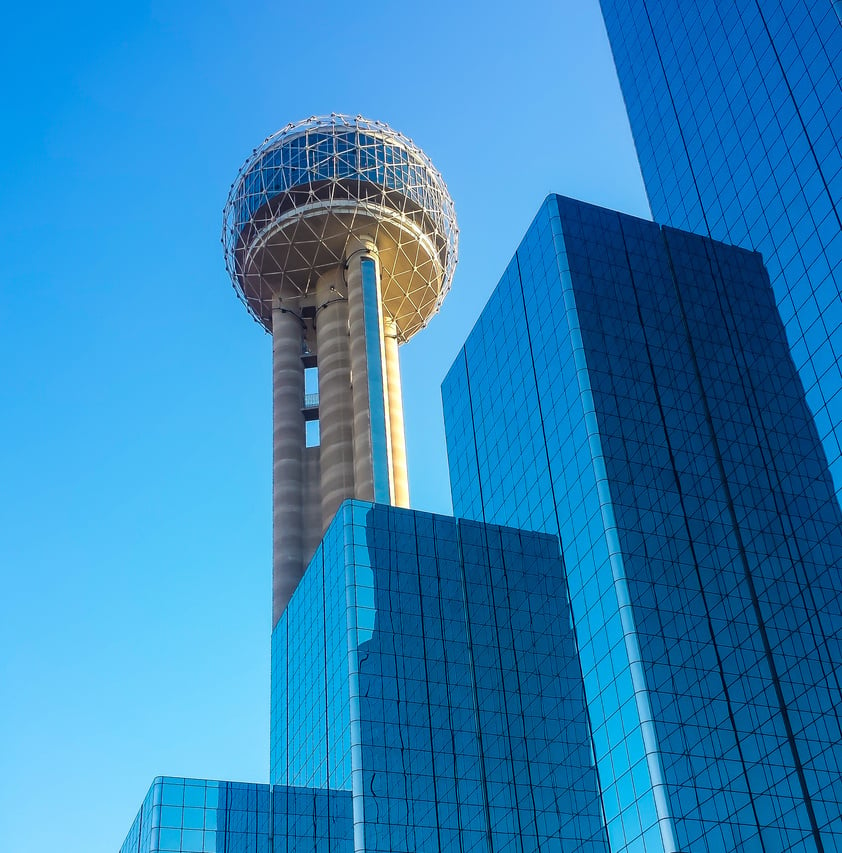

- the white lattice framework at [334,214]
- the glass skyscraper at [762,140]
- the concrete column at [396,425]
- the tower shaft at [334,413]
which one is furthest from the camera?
Answer: the white lattice framework at [334,214]

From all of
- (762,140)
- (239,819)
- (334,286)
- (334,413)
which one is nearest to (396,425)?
(334,413)

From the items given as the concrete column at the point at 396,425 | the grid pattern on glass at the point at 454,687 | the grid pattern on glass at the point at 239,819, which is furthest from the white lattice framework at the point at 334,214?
the grid pattern on glass at the point at 239,819

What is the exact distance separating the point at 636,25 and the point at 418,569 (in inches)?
2196

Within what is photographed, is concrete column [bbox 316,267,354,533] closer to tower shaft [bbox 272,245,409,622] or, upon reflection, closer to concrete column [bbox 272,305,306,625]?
tower shaft [bbox 272,245,409,622]

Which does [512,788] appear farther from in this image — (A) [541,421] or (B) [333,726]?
(A) [541,421]

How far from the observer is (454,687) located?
80.0 metres

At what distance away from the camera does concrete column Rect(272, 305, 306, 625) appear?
115 m

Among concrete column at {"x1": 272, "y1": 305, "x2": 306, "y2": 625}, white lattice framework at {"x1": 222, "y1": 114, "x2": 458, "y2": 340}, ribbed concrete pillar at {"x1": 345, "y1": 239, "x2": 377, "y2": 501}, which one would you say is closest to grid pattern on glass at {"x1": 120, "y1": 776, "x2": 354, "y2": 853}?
concrete column at {"x1": 272, "y1": 305, "x2": 306, "y2": 625}

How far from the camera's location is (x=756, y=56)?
9212 cm

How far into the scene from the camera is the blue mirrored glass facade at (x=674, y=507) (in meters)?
67.1

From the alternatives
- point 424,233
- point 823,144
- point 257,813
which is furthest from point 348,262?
point 257,813

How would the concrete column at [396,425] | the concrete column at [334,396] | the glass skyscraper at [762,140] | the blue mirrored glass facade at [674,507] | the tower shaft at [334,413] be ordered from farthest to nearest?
the concrete column at [396,425]
the concrete column at [334,396]
the tower shaft at [334,413]
the glass skyscraper at [762,140]
the blue mirrored glass facade at [674,507]

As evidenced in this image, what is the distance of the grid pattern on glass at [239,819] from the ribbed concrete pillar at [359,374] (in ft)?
124

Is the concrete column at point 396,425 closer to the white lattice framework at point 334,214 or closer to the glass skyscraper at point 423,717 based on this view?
the white lattice framework at point 334,214
